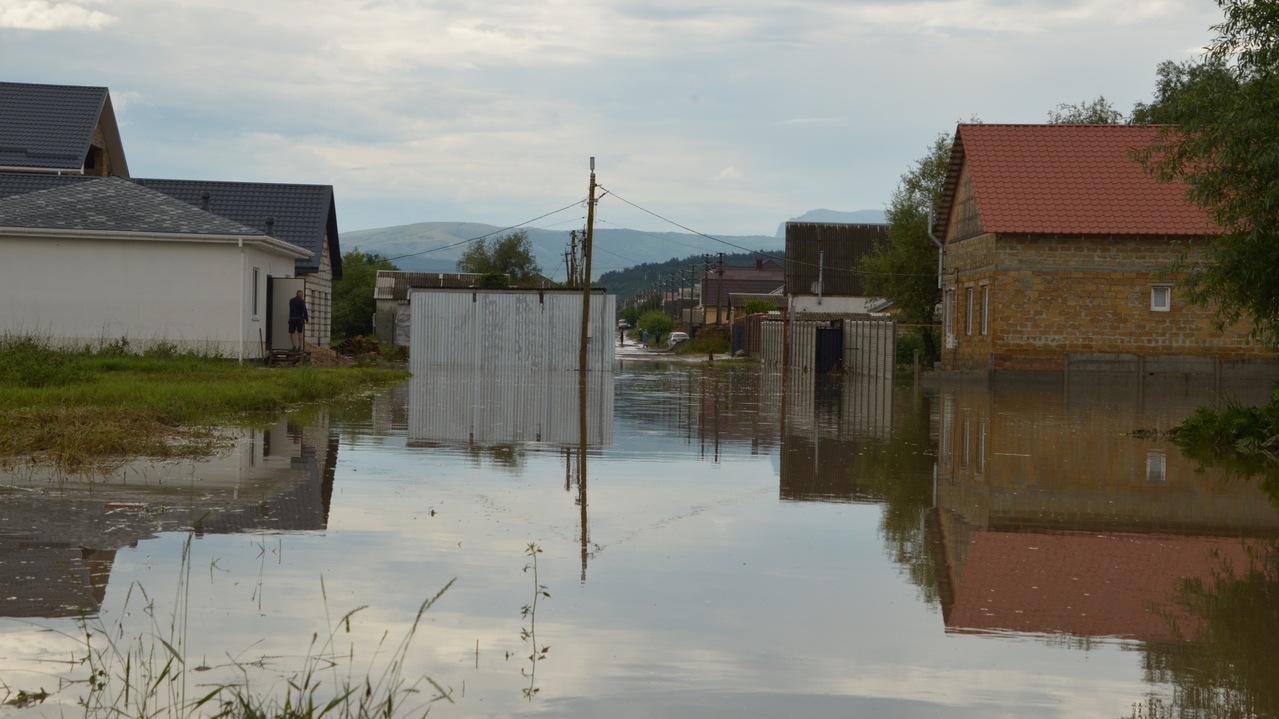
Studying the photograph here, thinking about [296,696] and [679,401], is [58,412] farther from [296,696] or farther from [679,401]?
[679,401]

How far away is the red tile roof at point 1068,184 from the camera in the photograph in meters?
33.5

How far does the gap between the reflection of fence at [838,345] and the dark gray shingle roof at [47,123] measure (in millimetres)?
22200

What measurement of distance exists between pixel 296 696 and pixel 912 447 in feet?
36.4

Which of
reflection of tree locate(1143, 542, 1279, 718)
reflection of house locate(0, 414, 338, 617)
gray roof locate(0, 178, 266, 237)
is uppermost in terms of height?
gray roof locate(0, 178, 266, 237)

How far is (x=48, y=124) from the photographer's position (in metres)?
41.0

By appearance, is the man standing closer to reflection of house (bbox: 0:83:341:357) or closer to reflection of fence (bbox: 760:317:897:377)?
reflection of house (bbox: 0:83:341:357)

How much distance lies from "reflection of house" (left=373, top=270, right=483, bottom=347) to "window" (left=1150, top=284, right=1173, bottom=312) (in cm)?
2771

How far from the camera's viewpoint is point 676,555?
8.00m

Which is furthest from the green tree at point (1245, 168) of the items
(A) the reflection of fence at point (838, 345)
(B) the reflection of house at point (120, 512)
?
(A) the reflection of fence at point (838, 345)

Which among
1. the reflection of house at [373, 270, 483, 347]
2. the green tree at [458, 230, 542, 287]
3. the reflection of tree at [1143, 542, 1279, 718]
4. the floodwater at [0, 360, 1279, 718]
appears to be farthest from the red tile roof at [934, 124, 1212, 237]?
the green tree at [458, 230, 542, 287]

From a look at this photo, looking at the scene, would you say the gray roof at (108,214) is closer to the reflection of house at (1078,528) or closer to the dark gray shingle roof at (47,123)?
the dark gray shingle roof at (47,123)

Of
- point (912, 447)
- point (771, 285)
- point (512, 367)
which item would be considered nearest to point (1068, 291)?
point (512, 367)

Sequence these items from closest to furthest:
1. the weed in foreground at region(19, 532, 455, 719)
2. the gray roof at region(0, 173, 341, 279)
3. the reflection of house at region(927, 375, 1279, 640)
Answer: the weed in foreground at region(19, 532, 455, 719)
the reflection of house at region(927, 375, 1279, 640)
the gray roof at region(0, 173, 341, 279)

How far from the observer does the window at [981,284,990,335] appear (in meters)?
34.6
